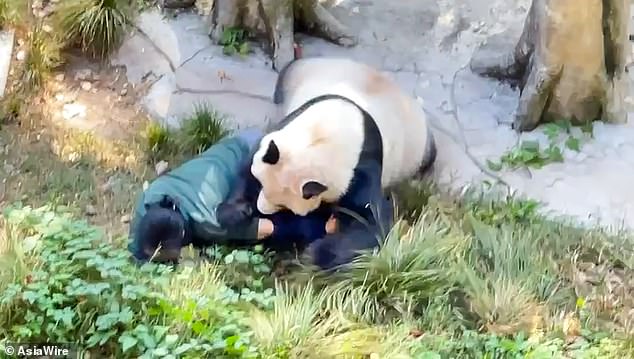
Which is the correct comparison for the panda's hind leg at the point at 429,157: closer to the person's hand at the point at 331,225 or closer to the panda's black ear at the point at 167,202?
the person's hand at the point at 331,225

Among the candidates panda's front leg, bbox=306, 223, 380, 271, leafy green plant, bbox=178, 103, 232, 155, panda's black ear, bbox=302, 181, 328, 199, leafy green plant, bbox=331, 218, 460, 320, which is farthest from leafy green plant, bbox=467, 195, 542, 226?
leafy green plant, bbox=178, 103, 232, 155

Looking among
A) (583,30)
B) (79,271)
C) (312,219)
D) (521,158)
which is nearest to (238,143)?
(312,219)

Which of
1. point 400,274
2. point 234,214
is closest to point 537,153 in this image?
point 400,274

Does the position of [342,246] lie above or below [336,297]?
above

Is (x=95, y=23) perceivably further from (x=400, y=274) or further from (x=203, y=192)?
(x=400, y=274)

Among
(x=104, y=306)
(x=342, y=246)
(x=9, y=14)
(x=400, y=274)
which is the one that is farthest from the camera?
(x=9, y=14)

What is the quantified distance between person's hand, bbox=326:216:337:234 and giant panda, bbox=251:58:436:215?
0.33 feet

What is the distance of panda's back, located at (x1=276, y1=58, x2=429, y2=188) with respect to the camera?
4938 millimetres

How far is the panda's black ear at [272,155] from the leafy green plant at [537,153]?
1655 mm

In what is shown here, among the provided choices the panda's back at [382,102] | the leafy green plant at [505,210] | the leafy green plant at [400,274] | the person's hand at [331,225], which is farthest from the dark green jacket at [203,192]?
the leafy green plant at [505,210]

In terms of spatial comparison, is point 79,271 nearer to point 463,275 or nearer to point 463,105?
point 463,275

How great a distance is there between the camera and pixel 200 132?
17.7 feet

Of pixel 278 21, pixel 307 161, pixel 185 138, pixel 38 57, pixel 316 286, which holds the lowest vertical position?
pixel 316 286

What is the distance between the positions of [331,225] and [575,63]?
202 cm
